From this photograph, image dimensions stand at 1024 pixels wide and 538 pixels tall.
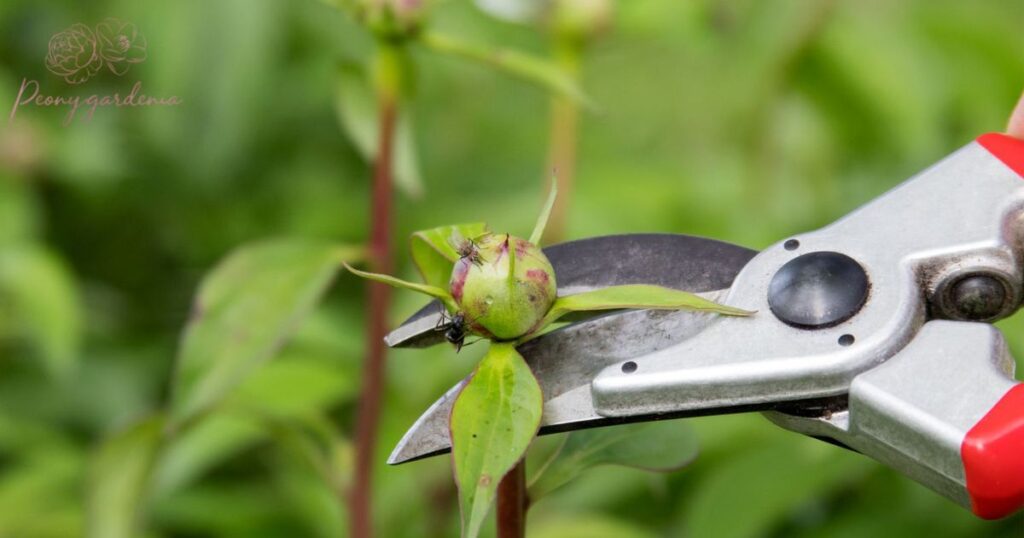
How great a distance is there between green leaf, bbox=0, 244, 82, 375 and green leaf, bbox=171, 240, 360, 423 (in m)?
0.31

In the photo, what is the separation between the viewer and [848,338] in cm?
51

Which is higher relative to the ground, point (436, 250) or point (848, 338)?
point (436, 250)

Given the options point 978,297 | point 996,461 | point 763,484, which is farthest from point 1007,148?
point 763,484

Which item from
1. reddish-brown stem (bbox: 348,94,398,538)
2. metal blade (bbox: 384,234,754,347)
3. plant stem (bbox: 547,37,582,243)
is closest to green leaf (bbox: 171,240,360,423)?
reddish-brown stem (bbox: 348,94,398,538)

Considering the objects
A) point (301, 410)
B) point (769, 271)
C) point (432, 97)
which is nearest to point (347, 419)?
point (301, 410)

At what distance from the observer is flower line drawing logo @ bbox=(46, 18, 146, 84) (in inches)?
37.5

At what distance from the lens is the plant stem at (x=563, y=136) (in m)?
0.90

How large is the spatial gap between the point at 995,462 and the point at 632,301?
0.41 feet

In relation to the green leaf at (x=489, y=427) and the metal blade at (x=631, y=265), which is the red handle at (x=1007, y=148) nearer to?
the metal blade at (x=631, y=265)

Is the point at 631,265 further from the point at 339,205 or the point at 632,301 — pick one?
the point at 339,205

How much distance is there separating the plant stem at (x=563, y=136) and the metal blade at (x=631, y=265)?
0.33 meters

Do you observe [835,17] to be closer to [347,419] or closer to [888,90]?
[888,90]

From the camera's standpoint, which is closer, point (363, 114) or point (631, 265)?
point (631, 265)

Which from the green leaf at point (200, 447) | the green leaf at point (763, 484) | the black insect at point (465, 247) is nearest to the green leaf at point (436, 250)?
the black insect at point (465, 247)
